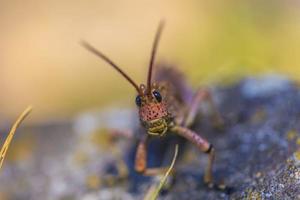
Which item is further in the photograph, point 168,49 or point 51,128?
point 168,49

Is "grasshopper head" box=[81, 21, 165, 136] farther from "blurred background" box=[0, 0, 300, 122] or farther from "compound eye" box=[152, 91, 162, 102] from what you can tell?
"blurred background" box=[0, 0, 300, 122]

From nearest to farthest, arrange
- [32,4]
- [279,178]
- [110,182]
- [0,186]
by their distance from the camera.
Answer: [279,178], [110,182], [0,186], [32,4]

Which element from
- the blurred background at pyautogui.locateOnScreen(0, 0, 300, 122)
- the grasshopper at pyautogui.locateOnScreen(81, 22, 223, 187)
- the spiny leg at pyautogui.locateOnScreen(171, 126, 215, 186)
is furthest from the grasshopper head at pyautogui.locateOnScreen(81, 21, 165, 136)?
the blurred background at pyautogui.locateOnScreen(0, 0, 300, 122)

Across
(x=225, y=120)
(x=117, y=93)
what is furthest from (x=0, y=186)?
(x=117, y=93)

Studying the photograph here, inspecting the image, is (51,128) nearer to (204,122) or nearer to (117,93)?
(204,122)

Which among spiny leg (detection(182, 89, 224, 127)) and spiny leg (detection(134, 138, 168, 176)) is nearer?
spiny leg (detection(134, 138, 168, 176))

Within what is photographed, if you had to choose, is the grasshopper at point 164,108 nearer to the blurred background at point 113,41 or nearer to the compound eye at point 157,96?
the compound eye at point 157,96

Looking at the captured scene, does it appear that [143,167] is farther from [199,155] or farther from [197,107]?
[197,107]
